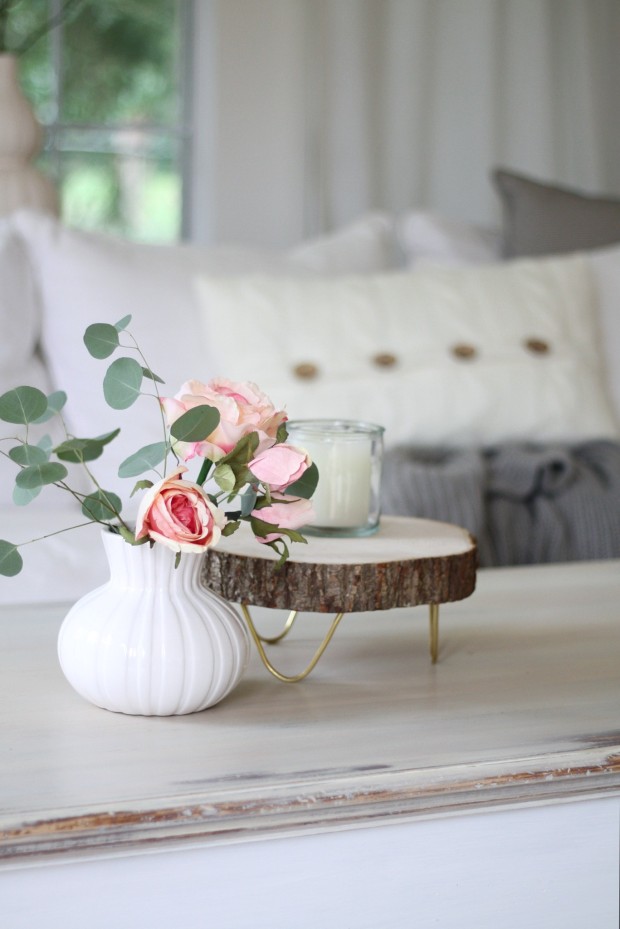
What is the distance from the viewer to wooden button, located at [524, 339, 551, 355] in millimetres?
1841

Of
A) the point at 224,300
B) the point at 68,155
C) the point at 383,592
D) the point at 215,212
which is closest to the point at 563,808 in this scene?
the point at 383,592

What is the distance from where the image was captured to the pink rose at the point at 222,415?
2.49 ft

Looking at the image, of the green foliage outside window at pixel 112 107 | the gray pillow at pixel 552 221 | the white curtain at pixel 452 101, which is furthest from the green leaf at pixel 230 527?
the green foliage outside window at pixel 112 107

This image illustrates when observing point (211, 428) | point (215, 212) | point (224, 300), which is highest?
point (215, 212)

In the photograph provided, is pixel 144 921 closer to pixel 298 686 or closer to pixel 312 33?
pixel 298 686

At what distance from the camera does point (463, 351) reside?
1799 mm

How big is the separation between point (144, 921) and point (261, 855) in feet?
0.27

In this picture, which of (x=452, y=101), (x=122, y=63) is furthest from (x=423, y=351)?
(x=122, y=63)

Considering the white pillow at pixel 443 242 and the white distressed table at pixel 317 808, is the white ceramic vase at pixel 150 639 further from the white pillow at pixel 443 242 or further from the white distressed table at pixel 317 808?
the white pillow at pixel 443 242

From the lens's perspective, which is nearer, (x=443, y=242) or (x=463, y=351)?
(x=463, y=351)

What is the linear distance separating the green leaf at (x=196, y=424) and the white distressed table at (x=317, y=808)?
0.68 feet

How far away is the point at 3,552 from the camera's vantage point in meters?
0.76

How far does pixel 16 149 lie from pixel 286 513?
1.67 m

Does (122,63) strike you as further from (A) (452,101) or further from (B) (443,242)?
(B) (443,242)
